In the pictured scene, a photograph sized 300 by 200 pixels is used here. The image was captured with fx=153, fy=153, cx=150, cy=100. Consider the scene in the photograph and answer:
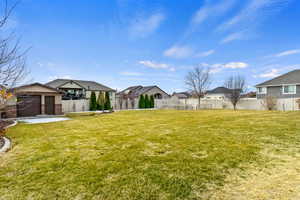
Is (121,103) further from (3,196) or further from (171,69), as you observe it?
(3,196)

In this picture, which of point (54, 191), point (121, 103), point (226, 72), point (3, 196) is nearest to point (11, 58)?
point (3, 196)

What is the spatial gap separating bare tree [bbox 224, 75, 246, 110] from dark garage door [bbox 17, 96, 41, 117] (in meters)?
21.3

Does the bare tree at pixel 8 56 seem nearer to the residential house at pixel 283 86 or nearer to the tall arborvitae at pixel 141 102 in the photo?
the tall arborvitae at pixel 141 102

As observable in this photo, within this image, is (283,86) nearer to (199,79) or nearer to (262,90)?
(262,90)

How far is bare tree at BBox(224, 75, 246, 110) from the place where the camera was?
1970cm

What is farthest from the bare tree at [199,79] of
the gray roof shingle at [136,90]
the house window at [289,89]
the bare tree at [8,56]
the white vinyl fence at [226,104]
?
the bare tree at [8,56]

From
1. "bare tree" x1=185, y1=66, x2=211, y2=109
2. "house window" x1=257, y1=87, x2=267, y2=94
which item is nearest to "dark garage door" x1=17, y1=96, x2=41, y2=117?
"bare tree" x1=185, y1=66, x2=211, y2=109

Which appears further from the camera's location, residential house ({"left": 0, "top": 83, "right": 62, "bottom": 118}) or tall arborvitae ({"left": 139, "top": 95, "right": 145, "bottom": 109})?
tall arborvitae ({"left": 139, "top": 95, "right": 145, "bottom": 109})

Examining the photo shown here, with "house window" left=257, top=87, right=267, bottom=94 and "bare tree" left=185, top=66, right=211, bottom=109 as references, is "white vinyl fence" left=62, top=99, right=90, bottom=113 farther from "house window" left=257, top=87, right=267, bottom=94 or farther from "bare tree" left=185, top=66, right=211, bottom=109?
"house window" left=257, top=87, right=267, bottom=94

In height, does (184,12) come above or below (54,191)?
above

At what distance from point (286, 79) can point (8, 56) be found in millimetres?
26273

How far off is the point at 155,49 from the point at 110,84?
16.0 metres

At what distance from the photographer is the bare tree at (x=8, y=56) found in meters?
3.82

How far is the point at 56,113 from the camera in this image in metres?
14.2
